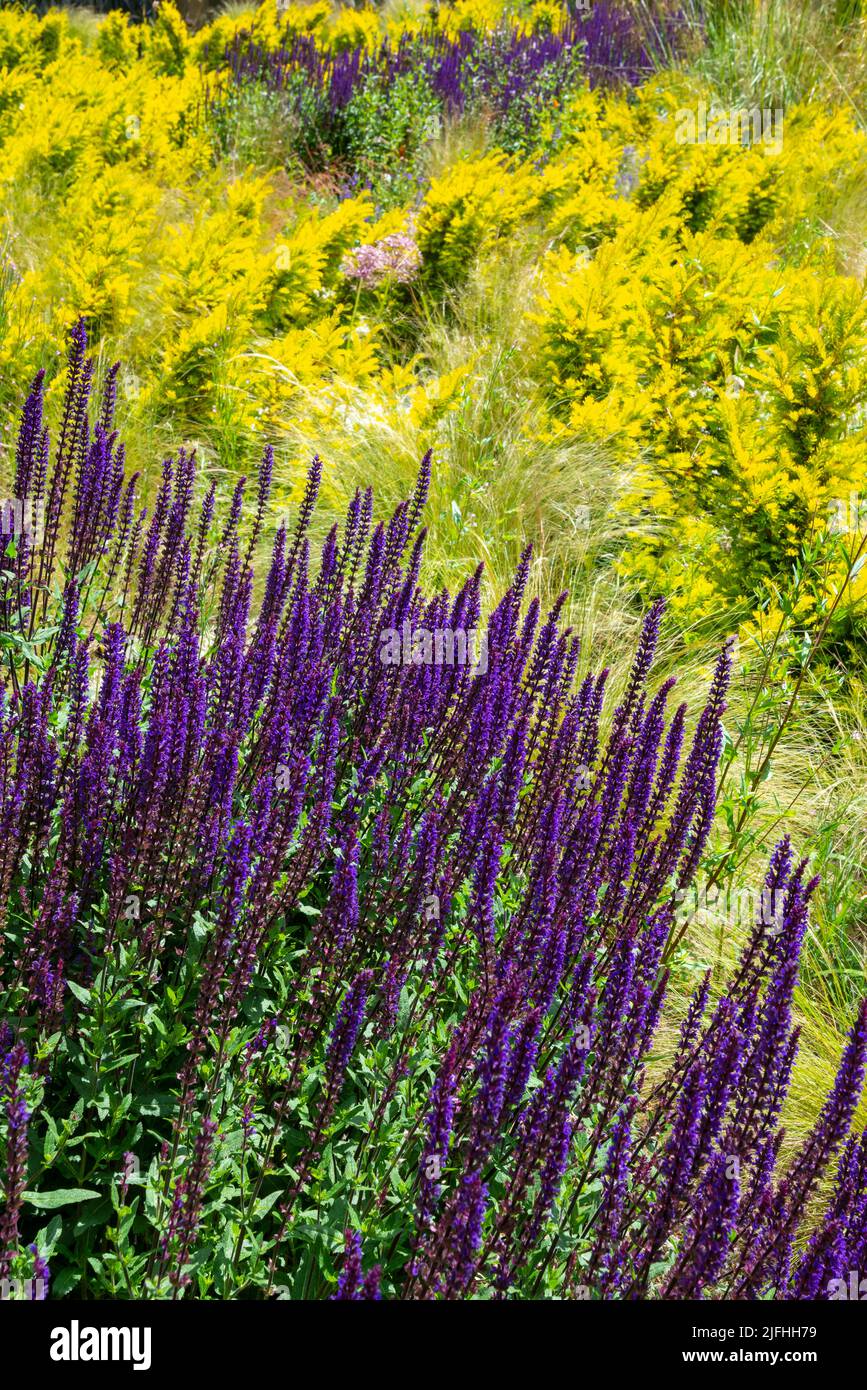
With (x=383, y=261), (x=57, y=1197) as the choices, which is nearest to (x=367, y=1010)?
(x=57, y=1197)

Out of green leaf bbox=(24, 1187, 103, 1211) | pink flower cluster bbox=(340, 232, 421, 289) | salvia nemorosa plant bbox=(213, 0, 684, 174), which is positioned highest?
salvia nemorosa plant bbox=(213, 0, 684, 174)

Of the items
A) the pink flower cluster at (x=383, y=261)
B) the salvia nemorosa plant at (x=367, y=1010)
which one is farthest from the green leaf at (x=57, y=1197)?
the pink flower cluster at (x=383, y=261)

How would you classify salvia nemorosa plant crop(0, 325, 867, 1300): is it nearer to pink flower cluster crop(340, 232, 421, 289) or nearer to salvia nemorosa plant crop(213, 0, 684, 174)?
pink flower cluster crop(340, 232, 421, 289)

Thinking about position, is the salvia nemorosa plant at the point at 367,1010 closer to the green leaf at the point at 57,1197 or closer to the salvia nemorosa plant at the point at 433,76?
the green leaf at the point at 57,1197

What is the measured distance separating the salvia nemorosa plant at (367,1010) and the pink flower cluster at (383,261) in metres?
5.67

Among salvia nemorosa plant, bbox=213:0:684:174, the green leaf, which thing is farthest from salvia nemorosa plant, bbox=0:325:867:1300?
salvia nemorosa plant, bbox=213:0:684:174

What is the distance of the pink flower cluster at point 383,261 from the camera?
8.38 m

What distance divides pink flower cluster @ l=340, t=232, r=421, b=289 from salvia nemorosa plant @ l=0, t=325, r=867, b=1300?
18.6 ft

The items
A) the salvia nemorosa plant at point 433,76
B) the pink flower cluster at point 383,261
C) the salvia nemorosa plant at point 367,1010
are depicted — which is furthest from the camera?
the salvia nemorosa plant at point 433,76

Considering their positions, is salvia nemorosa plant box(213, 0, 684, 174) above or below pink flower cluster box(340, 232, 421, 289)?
above

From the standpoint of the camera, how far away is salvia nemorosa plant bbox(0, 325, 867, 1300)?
1.85 meters
